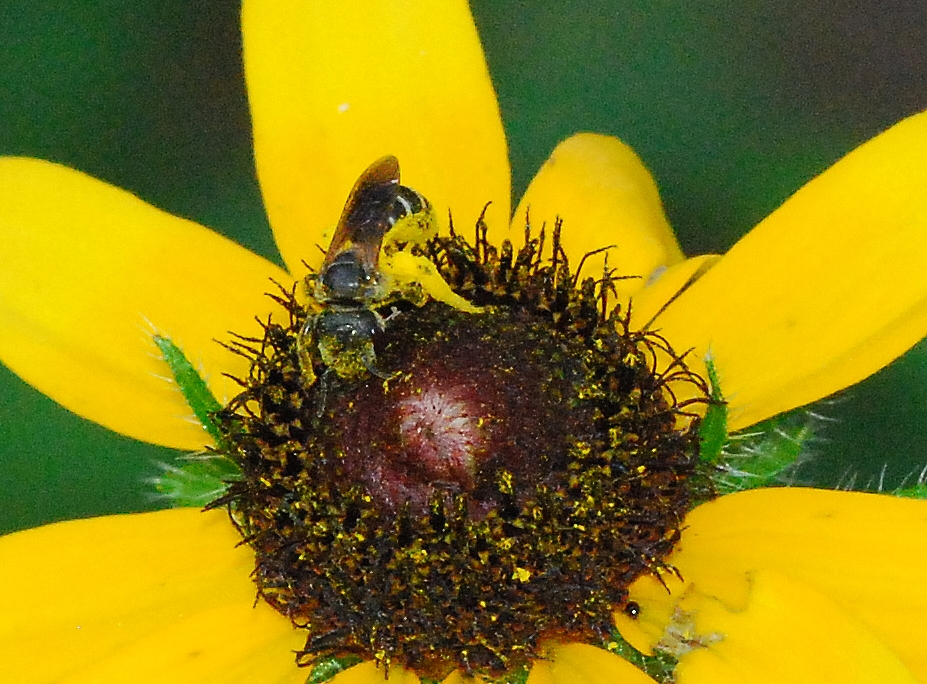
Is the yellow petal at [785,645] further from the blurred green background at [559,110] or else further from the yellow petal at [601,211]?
the blurred green background at [559,110]

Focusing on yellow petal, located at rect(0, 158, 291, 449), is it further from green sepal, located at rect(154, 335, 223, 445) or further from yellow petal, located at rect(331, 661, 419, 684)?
yellow petal, located at rect(331, 661, 419, 684)

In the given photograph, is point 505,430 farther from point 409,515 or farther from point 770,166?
point 770,166

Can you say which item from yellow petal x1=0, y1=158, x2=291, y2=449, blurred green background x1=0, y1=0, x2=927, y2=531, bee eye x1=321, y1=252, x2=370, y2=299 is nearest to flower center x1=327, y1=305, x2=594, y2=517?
bee eye x1=321, y1=252, x2=370, y2=299

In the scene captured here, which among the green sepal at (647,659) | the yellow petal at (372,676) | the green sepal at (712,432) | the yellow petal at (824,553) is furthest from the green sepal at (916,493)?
the yellow petal at (372,676)

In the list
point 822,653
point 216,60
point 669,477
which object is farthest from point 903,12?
point 822,653

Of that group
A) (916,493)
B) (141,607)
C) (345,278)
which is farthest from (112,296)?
(916,493)

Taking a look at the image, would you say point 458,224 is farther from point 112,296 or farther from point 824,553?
point 824,553
